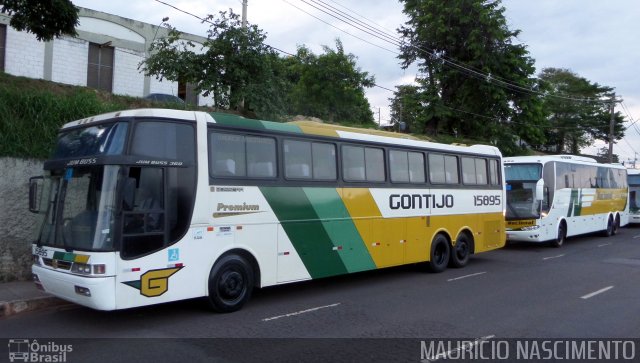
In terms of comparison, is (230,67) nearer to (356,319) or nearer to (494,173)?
(494,173)

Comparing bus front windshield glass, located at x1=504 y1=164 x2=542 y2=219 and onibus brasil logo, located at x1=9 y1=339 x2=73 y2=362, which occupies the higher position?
bus front windshield glass, located at x1=504 y1=164 x2=542 y2=219

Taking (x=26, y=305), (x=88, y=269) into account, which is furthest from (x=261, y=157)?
(x=26, y=305)

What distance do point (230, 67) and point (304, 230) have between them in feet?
27.4

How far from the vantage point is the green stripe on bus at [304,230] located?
29.0ft

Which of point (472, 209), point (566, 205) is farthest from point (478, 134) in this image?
point (472, 209)

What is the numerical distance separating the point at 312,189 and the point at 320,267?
1417mm

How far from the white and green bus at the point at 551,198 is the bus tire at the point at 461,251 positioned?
14.3 feet

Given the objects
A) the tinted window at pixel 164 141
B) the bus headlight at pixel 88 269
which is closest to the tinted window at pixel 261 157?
the tinted window at pixel 164 141

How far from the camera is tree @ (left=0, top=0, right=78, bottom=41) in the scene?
10.3m

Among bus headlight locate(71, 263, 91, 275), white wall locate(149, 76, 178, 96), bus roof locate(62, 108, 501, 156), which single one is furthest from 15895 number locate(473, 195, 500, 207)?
white wall locate(149, 76, 178, 96)

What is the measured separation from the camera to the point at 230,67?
15930 millimetres

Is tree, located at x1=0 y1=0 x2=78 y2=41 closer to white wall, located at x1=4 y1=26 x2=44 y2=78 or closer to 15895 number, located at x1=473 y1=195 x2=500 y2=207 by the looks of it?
15895 number, located at x1=473 y1=195 x2=500 y2=207

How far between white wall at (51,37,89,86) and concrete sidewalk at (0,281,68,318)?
54.2 ft

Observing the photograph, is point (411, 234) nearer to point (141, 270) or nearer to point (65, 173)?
point (141, 270)
